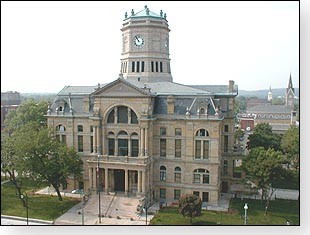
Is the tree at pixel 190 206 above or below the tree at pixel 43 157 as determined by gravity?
below

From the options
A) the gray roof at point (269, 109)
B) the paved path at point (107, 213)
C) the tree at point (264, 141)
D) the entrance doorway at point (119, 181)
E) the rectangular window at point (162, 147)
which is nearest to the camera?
the paved path at point (107, 213)

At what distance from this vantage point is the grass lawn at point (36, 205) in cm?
2142

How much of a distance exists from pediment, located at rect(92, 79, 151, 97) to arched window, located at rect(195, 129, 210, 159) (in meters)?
4.10

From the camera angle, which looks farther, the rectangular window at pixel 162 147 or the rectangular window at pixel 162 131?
the rectangular window at pixel 162 147

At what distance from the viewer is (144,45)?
28.3 metres

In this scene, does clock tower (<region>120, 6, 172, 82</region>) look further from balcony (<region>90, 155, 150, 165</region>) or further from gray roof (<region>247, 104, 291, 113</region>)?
gray roof (<region>247, 104, 291, 113</region>)

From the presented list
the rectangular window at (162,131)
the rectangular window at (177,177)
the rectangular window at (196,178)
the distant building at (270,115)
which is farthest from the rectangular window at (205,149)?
the distant building at (270,115)

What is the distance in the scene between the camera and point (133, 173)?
78.8 feet

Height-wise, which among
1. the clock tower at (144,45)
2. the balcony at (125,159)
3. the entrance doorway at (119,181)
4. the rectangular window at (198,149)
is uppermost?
the clock tower at (144,45)

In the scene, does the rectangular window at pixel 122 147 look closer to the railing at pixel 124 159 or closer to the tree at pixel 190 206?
the railing at pixel 124 159

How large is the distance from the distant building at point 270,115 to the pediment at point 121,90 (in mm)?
16646

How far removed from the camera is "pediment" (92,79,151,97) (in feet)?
75.9

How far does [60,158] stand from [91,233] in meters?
6.95

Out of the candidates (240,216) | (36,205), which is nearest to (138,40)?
(36,205)
